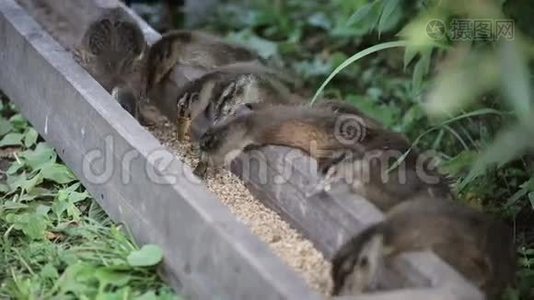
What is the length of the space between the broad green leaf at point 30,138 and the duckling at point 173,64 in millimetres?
519

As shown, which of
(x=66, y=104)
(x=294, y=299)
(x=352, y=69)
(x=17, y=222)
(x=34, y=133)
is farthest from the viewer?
(x=352, y=69)

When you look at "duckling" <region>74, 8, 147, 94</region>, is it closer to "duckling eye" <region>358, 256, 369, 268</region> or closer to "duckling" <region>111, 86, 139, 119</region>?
"duckling" <region>111, 86, 139, 119</region>

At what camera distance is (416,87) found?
452 cm

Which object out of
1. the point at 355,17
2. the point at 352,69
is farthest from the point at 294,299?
the point at 352,69

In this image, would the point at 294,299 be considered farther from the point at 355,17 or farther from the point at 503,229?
the point at 355,17

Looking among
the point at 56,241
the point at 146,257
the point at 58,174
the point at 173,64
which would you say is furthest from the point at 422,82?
the point at 146,257

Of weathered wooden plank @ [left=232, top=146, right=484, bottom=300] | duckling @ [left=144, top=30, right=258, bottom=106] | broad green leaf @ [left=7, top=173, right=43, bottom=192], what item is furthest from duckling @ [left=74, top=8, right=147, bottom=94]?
weathered wooden plank @ [left=232, top=146, right=484, bottom=300]

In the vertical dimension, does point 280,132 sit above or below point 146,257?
above

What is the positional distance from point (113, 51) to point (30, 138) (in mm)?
526

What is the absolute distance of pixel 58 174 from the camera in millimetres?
4379

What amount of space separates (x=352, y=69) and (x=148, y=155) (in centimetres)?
351

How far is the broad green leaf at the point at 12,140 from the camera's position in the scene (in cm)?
483

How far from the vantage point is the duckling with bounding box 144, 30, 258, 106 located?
475 cm

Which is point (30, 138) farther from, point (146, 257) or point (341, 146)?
point (341, 146)
